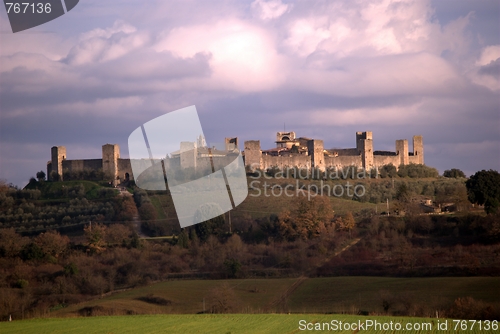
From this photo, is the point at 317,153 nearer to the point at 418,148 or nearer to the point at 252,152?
the point at 252,152

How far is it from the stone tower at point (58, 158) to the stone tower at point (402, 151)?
61.7ft

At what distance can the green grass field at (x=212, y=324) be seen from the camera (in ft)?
52.2

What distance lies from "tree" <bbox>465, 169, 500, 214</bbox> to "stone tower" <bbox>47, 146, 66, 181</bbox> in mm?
20550

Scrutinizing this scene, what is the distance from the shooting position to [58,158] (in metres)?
41.2

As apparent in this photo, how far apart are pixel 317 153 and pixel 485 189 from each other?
10.7 meters

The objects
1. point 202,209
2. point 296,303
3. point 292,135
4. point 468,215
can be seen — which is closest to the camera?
point 296,303

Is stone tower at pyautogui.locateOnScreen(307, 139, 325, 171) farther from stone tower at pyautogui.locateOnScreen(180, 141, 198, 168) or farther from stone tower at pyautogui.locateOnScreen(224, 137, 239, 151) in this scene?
stone tower at pyautogui.locateOnScreen(180, 141, 198, 168)

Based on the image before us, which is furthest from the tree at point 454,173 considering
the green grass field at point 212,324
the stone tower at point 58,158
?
the green grass field at point 212,324

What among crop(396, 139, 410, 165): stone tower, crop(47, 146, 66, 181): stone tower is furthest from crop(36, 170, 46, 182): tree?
crop(396, 139, 410, 165): stone tower

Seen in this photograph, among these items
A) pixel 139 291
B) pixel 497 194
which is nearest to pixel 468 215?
pixel 497 194

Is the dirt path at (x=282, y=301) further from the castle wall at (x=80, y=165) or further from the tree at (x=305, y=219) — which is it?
the castle wall at (x=80, y=165)

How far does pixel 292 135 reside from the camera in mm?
48406

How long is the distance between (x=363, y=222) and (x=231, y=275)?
314 inches

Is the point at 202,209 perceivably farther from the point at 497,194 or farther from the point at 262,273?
the point at 497,194
